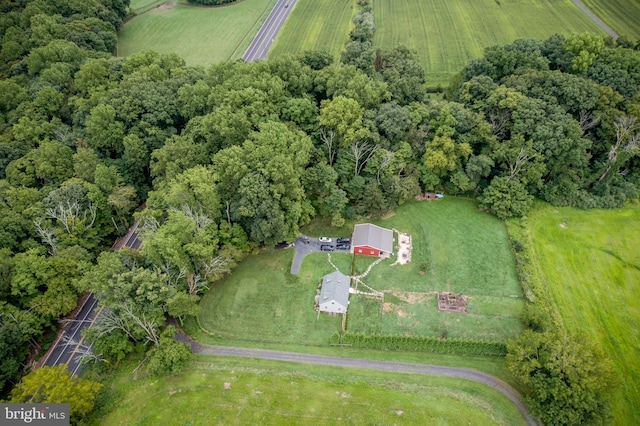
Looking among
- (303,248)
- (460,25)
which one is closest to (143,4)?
(460,25)

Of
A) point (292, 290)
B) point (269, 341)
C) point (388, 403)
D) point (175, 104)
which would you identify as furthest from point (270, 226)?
point (175, 104)

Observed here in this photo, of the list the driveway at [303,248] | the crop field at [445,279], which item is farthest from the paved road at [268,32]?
Result: the crop field at [445,279]

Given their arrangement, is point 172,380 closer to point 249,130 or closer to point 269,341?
point 269,341

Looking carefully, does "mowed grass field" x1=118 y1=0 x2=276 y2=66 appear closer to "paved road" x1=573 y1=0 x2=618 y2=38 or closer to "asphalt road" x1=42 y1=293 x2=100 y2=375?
"asphalt road" x1=42 y1=293 x2=100 y2=375

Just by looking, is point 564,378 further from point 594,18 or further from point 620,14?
point 620,14

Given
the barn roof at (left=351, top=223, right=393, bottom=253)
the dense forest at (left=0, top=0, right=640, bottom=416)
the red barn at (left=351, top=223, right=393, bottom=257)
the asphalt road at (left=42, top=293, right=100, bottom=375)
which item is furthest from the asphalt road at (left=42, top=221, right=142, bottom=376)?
the barn roof at (left=351, top=223, right=393, bottom=253)

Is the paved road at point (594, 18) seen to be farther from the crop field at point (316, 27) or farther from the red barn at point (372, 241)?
Answer: the red barn at point (372, 241)
